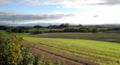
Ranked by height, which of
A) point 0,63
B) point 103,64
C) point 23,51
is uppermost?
point 23,51

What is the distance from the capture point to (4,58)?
29.9ft

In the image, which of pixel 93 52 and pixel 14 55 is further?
pixel 93 52

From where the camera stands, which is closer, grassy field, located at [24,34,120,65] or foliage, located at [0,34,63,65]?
foliage, located at [0,34,63,65]

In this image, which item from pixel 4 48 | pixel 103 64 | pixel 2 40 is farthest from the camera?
pixel 103 64

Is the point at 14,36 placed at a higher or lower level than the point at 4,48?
higher

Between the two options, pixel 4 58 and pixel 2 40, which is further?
pixel 2 40

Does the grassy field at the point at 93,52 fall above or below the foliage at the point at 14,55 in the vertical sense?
below

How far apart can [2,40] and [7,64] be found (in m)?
2.59

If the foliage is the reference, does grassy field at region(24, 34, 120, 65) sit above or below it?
below

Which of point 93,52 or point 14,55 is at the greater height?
point 14,55

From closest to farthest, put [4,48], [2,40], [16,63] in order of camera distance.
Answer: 1. [16,63]
2. [4,48]
3. [2,40]

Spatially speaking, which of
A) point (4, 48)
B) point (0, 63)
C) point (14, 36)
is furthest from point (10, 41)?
point (0, 63)

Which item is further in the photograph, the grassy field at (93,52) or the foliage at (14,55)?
the grassy field at (93,52)

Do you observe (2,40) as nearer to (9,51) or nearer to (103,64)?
(9,51)
